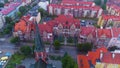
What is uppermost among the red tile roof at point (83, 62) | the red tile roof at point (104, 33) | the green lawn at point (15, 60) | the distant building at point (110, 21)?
the distant building at point (110, 21)

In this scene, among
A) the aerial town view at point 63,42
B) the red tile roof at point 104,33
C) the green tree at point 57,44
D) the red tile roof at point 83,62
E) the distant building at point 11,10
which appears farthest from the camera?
the distant building at point 11,10

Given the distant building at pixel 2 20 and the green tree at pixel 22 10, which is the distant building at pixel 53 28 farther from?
the green tree at pixel 22 10

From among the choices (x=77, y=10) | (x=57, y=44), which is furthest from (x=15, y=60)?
(x=77, y=10)

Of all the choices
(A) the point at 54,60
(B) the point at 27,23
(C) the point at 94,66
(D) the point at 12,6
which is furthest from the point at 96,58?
(D) the point at 12,6

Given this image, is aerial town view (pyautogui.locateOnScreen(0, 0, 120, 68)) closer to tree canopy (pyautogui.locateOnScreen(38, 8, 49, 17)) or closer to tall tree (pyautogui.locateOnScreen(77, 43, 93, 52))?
tall tree (pyautogui.locateOnScreen(77, 43, 93, 52))

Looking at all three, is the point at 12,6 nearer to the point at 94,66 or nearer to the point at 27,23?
the point at 27,23

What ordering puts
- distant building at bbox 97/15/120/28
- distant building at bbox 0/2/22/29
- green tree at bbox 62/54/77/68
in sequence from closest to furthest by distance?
green tree at bbox 62/54/77/68, distant building at bbox 97/15/120/28, distant building at bbox 0/2/22/29

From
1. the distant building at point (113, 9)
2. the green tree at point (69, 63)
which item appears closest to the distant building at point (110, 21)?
the distant building at point (113, 9)

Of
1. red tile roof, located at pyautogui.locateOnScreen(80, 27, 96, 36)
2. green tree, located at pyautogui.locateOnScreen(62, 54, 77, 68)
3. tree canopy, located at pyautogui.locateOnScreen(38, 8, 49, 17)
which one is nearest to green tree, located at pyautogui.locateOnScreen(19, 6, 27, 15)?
tree canopy, located at pyautogui.locateOnScreen(38, 8, 49, 17)
